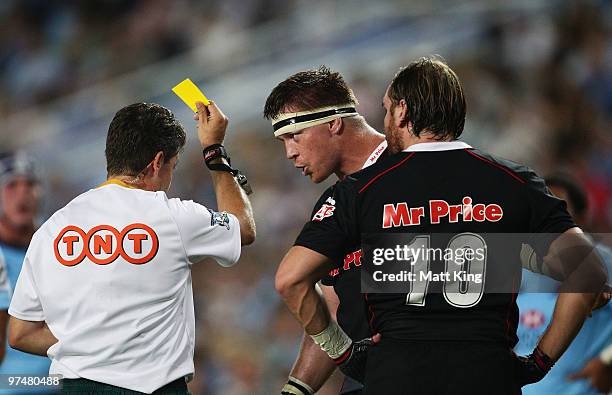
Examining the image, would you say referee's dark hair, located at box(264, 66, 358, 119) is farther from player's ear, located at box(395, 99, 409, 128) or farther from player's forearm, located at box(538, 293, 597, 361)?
player's forearm, located at box(538, 293, 597, 361)

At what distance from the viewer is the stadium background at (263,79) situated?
702 centimetres

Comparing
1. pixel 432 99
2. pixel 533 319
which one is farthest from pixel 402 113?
pixel 533 319

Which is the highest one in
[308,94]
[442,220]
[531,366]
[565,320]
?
[308,94]

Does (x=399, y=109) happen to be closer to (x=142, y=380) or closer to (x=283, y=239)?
(x=142, y=380)

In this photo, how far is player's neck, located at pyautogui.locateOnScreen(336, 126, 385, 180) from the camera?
11.0 ft

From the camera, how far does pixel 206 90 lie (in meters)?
7.70

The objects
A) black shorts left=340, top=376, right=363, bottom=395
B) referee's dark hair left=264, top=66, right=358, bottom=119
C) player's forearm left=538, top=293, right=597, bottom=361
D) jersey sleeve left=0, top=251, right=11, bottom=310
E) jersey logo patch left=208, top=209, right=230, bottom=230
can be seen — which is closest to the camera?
player's forearm left=538, top=293, right=597, bottom=361

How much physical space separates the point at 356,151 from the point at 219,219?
0.81m

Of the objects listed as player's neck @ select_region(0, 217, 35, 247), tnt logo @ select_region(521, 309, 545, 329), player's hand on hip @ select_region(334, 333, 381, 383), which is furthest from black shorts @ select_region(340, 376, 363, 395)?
player's neck @ select_region(0, 217, 35, 247)

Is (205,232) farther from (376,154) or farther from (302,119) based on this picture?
(376,154)

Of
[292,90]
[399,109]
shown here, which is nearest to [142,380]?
[399,109]

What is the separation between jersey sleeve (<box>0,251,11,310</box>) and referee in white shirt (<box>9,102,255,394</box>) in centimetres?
201

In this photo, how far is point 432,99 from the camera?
2553 mm

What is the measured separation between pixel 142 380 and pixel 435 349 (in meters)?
0.85
